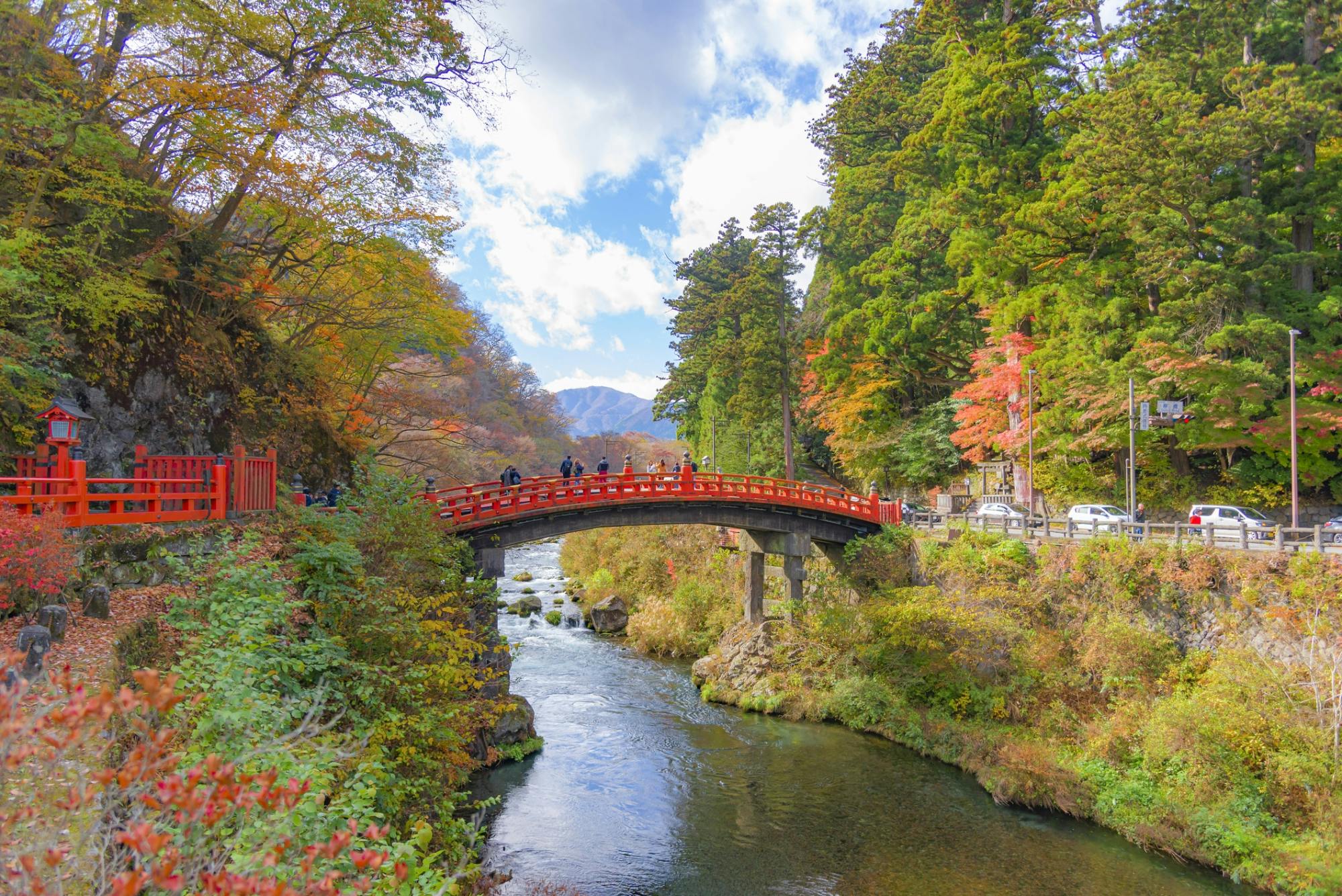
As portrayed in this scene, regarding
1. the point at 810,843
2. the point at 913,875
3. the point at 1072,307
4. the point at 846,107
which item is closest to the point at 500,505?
the point at 810,843

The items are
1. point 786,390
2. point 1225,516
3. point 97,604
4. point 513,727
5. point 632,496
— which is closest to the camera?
point 97,604

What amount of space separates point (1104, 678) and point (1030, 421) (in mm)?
10711

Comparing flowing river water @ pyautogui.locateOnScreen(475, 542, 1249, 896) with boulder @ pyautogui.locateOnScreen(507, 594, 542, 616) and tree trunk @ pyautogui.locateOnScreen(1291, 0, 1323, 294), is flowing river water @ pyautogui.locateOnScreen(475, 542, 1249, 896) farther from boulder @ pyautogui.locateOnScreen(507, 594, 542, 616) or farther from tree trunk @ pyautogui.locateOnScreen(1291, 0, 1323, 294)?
tree trunk @ pyautogui.locateOnScreen(1291, 0, 1323, 294)

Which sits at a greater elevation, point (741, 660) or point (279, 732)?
point (279, 732)

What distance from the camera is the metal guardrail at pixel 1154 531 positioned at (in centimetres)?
1714

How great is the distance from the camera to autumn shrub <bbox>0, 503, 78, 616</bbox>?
28.1 feet

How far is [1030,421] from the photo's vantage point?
26.1 m

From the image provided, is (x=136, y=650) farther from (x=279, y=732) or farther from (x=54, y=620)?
(x=279, y=732)

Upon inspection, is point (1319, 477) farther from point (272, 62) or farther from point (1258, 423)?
point (272, 62)

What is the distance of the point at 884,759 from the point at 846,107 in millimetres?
36003

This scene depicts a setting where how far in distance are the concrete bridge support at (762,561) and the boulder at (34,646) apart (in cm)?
2090

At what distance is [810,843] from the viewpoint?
1454cm

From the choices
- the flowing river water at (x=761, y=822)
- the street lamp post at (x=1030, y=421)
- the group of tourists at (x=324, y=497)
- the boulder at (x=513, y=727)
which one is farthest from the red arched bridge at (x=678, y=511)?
the flowing river water at (x=761, y=822)

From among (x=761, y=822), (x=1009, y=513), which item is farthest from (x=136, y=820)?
(x=1009, y=513)
